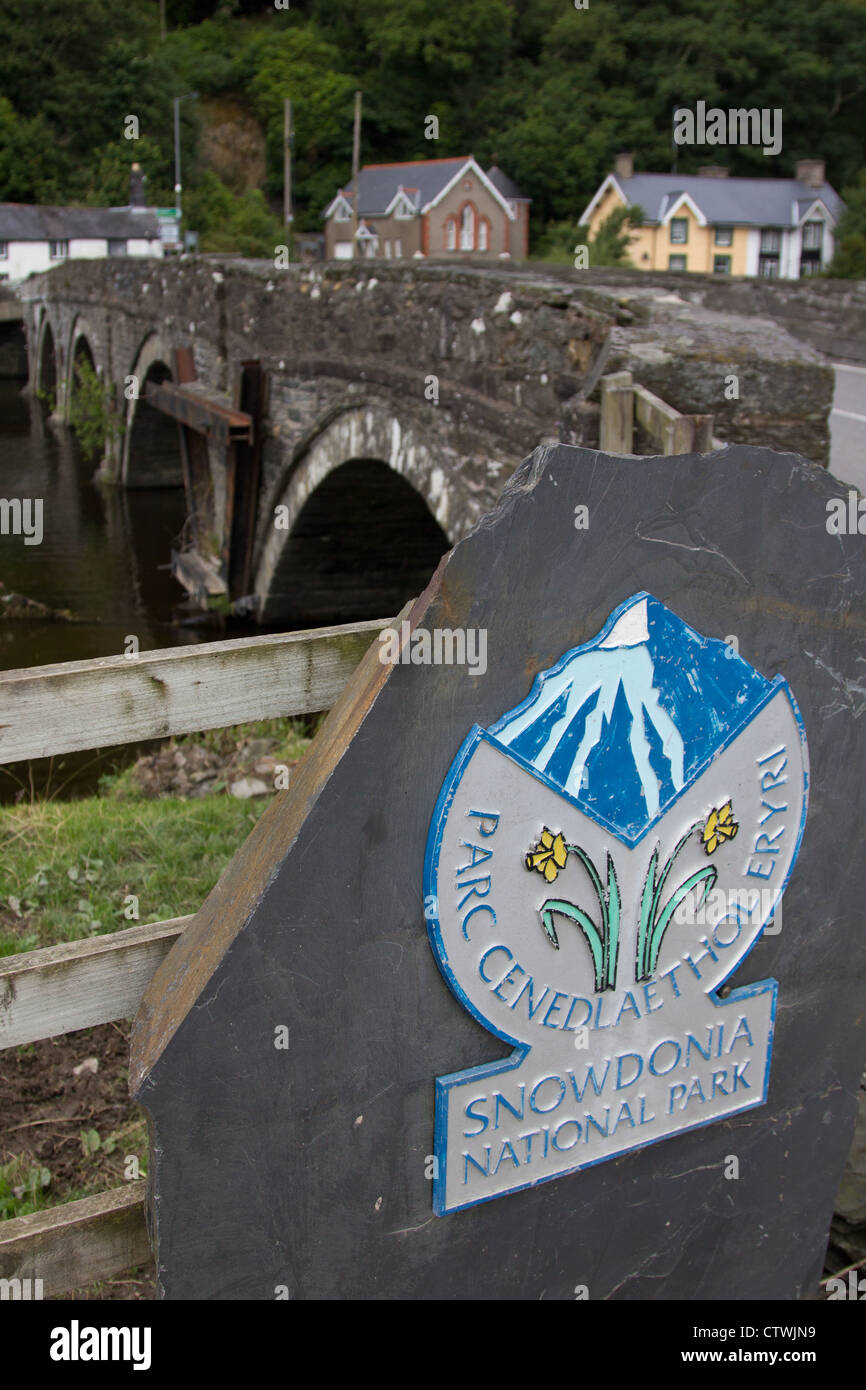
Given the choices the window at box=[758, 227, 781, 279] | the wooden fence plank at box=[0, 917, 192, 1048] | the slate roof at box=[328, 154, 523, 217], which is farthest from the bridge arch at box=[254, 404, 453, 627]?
the window at box=[758, 227, 781, 279]

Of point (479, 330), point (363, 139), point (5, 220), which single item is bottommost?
point (479, 330)

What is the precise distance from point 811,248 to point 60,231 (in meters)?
31.4

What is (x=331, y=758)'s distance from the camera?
205 cm

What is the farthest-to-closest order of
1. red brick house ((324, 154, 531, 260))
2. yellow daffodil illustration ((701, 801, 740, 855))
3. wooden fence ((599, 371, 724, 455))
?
red brick house ((324, 154, 531, 260)) < wooden fence ((599, 371, 724, 455)) < yellow daffodil illustration ((701, 801, 740, 855))

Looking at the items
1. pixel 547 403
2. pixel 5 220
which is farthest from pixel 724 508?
pixel 5 220

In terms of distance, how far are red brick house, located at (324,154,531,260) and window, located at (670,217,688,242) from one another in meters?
6.06

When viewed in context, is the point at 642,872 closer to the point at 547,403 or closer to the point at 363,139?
the point at 547,403

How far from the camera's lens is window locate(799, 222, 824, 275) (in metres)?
55.1

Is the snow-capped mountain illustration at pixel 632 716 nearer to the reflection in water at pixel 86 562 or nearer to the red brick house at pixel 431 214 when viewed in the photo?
the reflection in water at pixel 86 562

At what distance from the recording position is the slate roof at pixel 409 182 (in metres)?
50.5

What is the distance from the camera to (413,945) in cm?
215

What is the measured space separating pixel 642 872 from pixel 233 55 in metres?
70.7

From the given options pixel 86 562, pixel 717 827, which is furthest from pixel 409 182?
pixel 717 827

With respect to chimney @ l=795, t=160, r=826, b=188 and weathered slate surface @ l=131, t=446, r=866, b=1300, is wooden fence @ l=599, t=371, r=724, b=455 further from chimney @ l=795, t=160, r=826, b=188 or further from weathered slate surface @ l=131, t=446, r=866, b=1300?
chimney @ l=795, t=160, r=826, b=188
